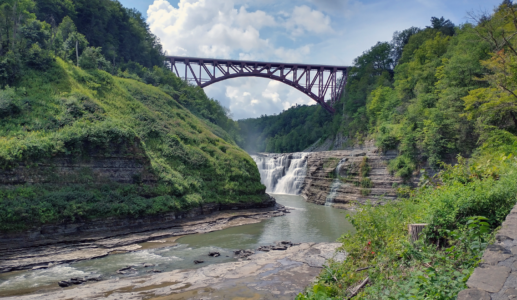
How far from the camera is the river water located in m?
12.0

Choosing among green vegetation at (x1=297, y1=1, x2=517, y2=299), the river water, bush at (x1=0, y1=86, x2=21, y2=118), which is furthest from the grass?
bush at (x1=0, y1=86, x2=21, y2=118)

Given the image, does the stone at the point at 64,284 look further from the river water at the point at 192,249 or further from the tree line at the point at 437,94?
the tree line at the point at 437,94

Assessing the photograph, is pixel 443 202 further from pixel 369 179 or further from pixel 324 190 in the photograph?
pixel 324 190

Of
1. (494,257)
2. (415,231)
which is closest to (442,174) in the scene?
(415,231)

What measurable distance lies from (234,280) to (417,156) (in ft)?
75.7

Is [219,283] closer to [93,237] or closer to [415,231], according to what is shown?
[415,231]

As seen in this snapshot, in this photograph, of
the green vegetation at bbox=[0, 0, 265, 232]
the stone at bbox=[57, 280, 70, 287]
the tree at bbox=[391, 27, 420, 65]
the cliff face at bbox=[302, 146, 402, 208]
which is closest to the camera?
the stone at bbox=[57, 280, 70, 287]

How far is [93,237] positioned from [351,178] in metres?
23.5

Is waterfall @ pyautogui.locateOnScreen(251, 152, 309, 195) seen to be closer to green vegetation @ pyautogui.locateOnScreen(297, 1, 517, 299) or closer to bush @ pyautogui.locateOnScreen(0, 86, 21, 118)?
green vegetation @ pyautogui.locateOnScreen(297, 1, 517, 299)

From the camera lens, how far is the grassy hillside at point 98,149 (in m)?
16.7

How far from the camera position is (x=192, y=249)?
636 inches

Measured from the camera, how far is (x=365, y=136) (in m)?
45.8

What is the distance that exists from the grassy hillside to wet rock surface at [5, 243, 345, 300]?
7.69 metres

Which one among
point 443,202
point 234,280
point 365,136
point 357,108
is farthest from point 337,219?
point 357,108
